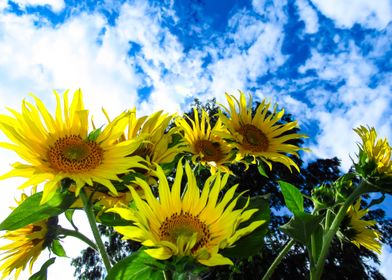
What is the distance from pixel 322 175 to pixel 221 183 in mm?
17313

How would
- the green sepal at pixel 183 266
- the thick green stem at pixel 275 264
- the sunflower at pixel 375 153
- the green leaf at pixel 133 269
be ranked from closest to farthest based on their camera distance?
the green sepal at pixel 183 266
the green leaf at pixel 133 269
the thick green stem at pixel 275 264
the sunflower at pixel 375 153

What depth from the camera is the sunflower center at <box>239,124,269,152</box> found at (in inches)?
75.7

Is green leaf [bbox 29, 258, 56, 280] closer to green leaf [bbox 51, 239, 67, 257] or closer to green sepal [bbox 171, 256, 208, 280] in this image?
green leaf [bbox 51, 239, 67, 257]

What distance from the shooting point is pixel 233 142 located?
1.83m

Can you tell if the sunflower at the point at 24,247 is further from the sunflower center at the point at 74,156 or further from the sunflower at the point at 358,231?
the sunflower at the point at 358,231

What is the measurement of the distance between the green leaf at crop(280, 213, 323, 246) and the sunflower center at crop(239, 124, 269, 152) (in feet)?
1.93

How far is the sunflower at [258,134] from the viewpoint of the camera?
1.89 metres

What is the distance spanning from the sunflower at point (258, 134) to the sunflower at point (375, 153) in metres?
0.27

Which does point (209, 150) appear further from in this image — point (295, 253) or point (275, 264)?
point (295, 253)

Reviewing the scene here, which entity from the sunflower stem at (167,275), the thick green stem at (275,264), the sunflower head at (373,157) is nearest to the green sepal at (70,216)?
the sunflower stem at (167,275)

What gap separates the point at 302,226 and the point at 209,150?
0.74m

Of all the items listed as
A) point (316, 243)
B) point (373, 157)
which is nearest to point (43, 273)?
point (316, 243)

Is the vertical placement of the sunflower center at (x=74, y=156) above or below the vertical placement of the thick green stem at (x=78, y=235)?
above

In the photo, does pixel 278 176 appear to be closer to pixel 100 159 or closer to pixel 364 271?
pixel 364 271
